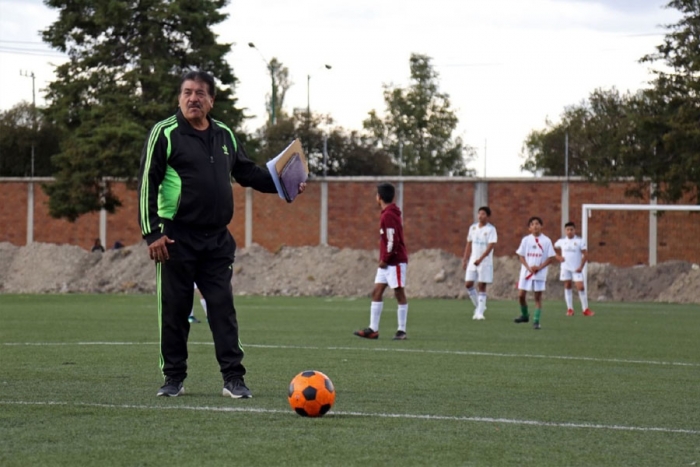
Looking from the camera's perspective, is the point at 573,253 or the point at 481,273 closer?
the point at 481,273

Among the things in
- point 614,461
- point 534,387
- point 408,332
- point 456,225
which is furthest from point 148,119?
point 614,461

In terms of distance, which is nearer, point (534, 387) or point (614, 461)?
point (614, 461)

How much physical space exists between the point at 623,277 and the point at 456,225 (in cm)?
1445

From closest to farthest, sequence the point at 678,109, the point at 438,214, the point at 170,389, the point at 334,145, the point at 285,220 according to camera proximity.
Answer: the point at 170,389
the point at 678,109
the point at 438,214
the point at 285,220
the point at 334,145

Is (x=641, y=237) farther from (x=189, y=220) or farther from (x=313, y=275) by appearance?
(x=189, y=220)

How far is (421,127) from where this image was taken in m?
81.3

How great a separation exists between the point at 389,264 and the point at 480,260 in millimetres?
7197

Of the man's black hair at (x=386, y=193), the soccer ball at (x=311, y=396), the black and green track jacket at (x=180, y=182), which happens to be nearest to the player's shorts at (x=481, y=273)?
the man's black hair at (x=386, y=193)

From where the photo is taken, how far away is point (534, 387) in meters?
9.99

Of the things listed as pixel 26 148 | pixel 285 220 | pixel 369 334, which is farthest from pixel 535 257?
pixel 26 148

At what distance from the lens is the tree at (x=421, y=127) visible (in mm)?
80312

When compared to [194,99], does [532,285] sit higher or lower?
lower

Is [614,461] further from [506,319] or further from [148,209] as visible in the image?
[506,319]

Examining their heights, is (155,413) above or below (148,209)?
below
